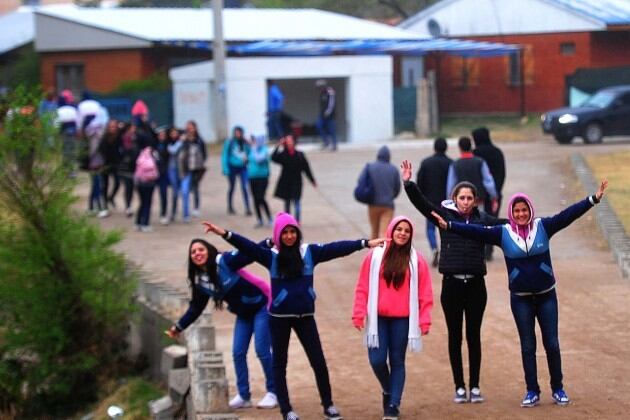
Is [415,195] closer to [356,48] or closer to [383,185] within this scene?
[383,185]

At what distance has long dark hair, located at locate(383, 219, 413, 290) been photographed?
9508 millimetres

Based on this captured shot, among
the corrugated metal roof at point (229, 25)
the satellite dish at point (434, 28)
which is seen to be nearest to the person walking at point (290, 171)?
the corrugated metal roof at point (229, 25)

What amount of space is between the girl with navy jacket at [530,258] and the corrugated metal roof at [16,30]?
129 ft

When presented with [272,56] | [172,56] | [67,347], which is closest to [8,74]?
[172,56]

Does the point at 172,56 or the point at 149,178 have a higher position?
the point at 172,56

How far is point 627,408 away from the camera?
9.91 m

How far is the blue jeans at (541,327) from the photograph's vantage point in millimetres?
9852

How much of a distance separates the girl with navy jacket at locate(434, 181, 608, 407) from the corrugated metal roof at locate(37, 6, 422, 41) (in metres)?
29.4

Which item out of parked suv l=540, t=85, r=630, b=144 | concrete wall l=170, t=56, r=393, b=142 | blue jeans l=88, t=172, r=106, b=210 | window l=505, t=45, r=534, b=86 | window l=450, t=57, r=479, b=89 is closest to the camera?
blue jeans l=88, t=172, r=106, b=210

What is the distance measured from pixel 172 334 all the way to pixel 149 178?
1079cm

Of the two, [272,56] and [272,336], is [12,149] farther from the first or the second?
[272,56]

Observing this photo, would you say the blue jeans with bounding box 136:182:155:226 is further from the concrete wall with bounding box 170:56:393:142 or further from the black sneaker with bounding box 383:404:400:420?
the concrete wall with bounding box 170:56:393:142

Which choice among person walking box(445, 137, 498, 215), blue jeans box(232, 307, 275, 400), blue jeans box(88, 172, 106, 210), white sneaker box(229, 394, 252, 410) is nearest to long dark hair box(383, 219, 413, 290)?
blue jeans box(232, 307, 275, 400)

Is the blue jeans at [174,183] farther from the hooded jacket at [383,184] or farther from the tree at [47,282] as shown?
the tree at [47,282]
